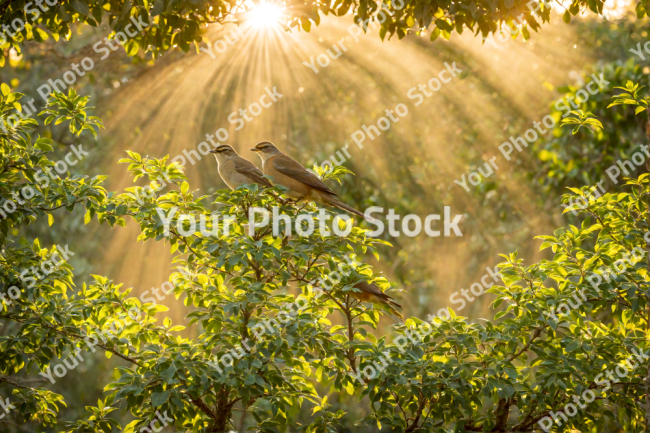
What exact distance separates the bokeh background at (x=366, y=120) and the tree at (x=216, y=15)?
4.56m

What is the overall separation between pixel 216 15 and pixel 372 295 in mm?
3289

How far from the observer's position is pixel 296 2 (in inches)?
231

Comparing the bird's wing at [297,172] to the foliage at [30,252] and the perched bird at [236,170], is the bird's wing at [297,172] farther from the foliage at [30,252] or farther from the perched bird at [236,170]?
the foliage at [30,252]

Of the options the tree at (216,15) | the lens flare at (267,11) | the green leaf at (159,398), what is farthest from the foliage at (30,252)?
the lens flare at (267,11)

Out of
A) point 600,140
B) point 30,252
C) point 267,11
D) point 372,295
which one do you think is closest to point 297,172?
point 372,295

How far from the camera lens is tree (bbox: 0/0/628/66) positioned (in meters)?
5.10

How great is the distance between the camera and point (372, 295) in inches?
176

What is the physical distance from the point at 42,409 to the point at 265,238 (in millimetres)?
2174

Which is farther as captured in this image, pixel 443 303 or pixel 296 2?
pixel 443 303

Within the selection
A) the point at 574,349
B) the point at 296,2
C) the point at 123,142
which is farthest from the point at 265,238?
the point at 123,142

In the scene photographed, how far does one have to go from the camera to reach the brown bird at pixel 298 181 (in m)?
5.46

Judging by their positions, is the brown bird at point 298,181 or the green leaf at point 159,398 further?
the brown bird at point 298,181

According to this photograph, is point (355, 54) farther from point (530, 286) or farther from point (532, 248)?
point (530, 286)

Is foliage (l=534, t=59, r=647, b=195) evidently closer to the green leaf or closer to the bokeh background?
the bokeh background
